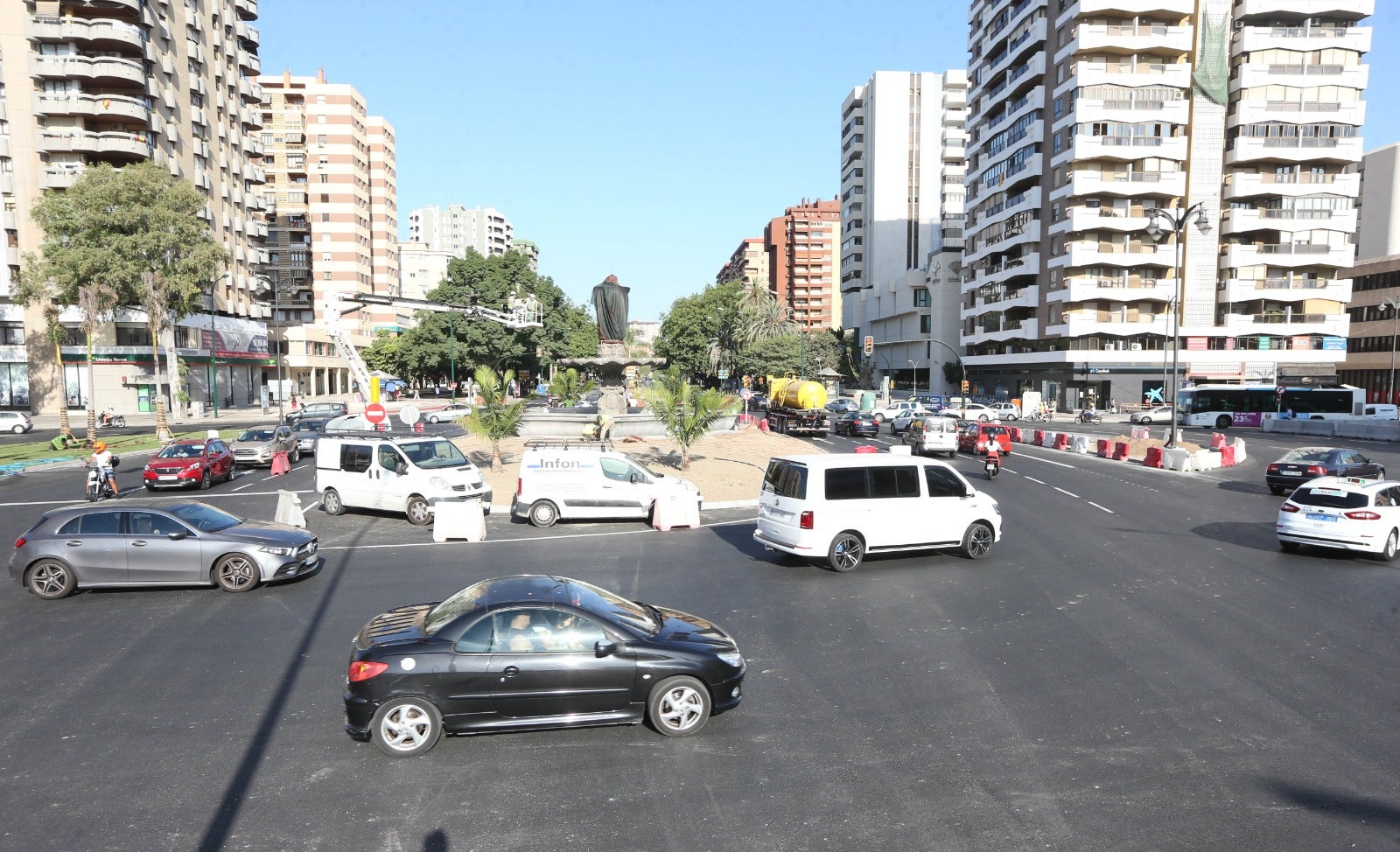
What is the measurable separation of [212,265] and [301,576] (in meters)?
36.7

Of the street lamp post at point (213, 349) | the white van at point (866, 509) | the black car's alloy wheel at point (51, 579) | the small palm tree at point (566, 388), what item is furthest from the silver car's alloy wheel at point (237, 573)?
the street lamp post at point (213, 349)

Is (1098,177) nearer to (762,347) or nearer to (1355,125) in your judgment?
(1355,125)

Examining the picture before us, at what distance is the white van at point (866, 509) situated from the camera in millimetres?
13609

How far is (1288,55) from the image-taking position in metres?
64.7

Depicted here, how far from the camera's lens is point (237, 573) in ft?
42.0

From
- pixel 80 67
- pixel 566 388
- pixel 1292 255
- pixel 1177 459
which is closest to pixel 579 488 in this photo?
pixel 1177 459

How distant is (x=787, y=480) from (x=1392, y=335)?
266 feet

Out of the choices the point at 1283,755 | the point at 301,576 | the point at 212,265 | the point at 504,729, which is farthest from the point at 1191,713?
the point at 212,265

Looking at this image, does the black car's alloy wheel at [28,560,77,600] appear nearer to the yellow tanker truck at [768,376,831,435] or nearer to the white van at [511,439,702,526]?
the white van at [511,439,702,526]

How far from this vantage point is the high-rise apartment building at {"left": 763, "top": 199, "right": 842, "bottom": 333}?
504 feet

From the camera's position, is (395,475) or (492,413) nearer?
(395,475)

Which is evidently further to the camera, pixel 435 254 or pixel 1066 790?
pixel 435 254

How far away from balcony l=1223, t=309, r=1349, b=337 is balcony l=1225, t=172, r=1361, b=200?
9531 mm

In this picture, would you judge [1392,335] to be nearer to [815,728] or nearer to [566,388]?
[566,388]
